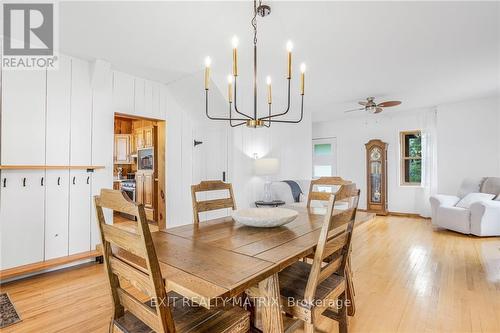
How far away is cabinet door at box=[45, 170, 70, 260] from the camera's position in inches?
110

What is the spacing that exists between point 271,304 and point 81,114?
3.05 metres

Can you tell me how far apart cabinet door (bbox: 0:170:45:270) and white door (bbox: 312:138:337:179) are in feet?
20.4

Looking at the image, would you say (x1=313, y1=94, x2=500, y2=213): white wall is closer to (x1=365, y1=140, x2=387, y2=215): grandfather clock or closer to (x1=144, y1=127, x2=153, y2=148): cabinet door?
(x1=365, y1=140, x2=387, y2=215): grandfather clock

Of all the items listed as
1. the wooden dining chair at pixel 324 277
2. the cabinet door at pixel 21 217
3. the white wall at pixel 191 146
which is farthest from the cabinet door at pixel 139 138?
the wooden dining chair at pixel 324 277

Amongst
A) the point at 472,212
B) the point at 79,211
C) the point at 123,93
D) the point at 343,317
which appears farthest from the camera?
the point at 472,212

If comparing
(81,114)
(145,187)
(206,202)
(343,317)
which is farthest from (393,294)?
(145,187)

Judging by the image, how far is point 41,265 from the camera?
2664 mm

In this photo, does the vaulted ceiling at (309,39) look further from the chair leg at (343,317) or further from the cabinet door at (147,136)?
the chair leg at (343,317)

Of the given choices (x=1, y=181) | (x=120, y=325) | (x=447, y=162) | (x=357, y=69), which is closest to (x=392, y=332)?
(x=120, y=325)

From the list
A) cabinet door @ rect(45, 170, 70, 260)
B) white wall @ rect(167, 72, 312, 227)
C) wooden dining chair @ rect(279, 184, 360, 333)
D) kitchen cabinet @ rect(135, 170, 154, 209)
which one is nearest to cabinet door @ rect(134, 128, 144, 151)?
kitchen cabinet @ rect(135, 170, 154, 209)

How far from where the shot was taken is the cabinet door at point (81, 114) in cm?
299

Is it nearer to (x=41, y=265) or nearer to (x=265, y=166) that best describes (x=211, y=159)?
(x=265, y=166)

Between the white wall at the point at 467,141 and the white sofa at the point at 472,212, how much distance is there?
16.3 inches

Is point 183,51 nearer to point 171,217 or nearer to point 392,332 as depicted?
point 171,217
